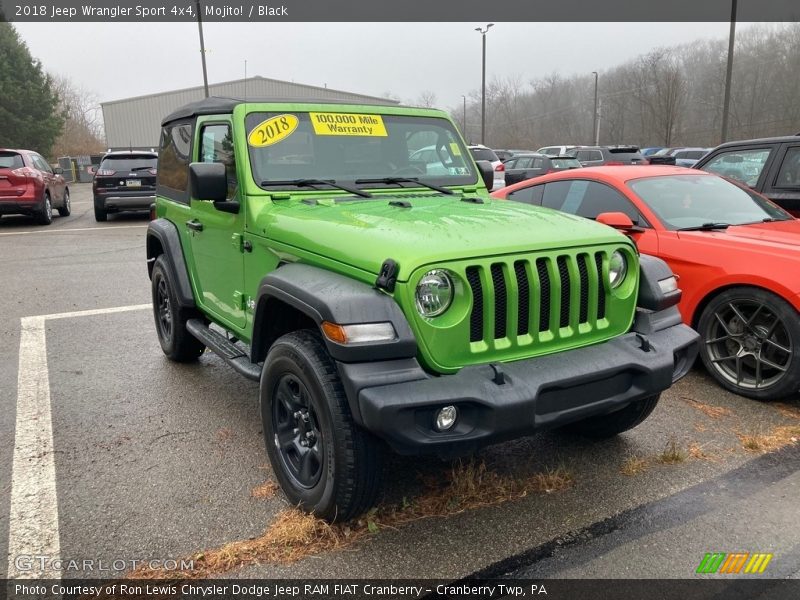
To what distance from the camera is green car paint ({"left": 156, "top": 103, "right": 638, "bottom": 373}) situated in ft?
8.43

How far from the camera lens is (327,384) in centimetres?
257

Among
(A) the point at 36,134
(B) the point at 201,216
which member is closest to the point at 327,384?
(B) the point at 201,216

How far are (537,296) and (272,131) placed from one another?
1.95 meters

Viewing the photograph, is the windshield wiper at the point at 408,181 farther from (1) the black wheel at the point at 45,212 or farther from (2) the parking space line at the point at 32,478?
(1) the black wheel at the point at 45,212

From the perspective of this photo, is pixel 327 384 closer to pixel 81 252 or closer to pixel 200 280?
pixel 200 280

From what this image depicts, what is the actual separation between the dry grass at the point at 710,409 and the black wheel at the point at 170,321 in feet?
12.0

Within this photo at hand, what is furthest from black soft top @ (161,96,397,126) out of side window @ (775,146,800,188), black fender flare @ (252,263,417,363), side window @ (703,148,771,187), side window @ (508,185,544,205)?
side window @ (775,146,800,188)

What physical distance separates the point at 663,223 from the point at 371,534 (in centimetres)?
346

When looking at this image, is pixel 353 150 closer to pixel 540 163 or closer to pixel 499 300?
pixel 499 300

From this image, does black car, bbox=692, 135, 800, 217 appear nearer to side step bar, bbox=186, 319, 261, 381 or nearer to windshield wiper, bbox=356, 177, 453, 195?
windshield wiper, bbox=356, 177, 453, 195

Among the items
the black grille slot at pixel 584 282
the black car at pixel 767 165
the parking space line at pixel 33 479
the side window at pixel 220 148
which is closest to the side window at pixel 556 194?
the black car at pixel 767 165

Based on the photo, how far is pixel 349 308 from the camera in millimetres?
2469

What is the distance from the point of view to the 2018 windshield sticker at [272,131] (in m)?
3.65

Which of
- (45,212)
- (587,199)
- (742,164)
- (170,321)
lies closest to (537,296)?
(587,199)
